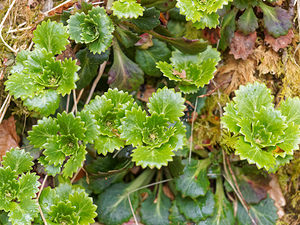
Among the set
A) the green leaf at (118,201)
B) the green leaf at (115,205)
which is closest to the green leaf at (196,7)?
the green leaf at (118,201)

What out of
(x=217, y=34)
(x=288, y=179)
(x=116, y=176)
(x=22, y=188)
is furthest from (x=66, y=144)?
(x=288, y=179)

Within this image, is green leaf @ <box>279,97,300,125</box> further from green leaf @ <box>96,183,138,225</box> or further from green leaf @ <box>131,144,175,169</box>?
green leaf @ <box>96,183,138,225</box>

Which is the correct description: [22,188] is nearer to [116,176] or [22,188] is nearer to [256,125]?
[116,176]

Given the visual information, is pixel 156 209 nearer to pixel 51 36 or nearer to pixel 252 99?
pixel 252 99

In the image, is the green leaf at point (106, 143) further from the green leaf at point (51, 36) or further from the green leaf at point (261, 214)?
the green leaf at point (261, 214)

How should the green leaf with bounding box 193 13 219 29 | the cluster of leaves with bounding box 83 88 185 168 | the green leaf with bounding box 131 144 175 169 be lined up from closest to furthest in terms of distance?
the green leaf with bounding box 131 144 175 169 → the cluster of leaves with bounding box 83 88 185 168 → the green leaf with bounding box 193 13 219 29

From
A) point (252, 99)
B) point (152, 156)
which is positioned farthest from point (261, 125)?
point (152, 156)

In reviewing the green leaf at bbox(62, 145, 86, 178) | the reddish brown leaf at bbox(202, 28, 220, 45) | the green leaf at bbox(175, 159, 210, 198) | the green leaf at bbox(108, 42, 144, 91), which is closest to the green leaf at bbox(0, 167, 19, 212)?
the green leaf at bbox(62, 145, 86, 178)
